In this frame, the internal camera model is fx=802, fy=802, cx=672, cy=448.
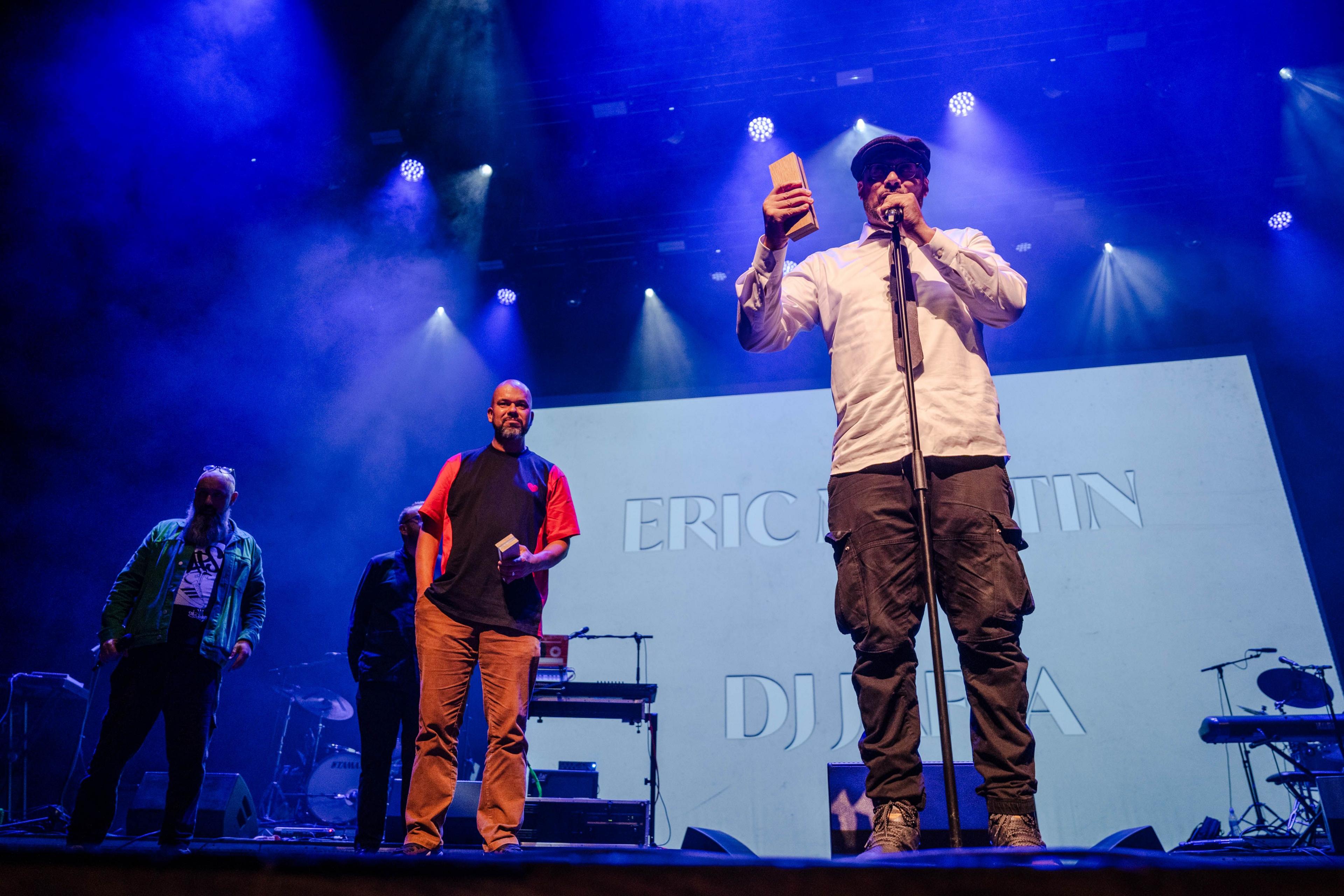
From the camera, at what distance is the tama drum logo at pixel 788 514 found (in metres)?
5.68

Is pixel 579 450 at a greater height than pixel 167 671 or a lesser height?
greater

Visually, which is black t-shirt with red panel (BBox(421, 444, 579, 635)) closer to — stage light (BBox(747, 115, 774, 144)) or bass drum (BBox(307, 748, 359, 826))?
stage light (BBox(747, 115, 774, 144))

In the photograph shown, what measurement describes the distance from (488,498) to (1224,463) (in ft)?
17.3

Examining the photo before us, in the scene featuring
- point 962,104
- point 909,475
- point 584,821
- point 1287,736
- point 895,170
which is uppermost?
point 962,104

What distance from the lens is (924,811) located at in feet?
8.34

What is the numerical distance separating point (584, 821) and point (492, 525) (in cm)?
229

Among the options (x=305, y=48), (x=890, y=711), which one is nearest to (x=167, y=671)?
(x=890, y=711)

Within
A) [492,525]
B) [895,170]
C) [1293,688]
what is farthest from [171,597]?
[1293,688]

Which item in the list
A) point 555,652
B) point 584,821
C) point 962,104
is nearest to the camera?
point 584,821

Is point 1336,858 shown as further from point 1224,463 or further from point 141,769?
point 141,769

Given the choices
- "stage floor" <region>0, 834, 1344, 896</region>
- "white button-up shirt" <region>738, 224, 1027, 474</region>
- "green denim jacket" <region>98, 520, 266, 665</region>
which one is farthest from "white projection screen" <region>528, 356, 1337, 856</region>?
"stage floor" <region>0, 834, 1344, 896</region>

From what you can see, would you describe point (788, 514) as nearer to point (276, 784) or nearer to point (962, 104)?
point (962, 104)

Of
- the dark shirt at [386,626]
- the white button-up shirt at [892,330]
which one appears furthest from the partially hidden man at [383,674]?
the white button-up shirt at [892,330]

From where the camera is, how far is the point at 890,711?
5.69 ft
